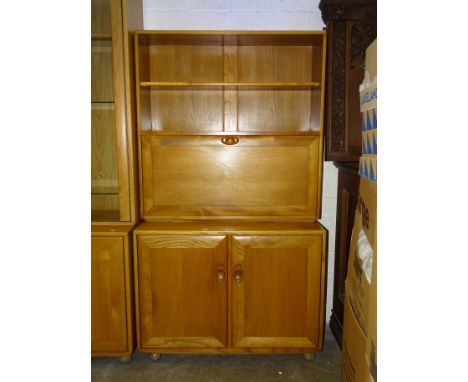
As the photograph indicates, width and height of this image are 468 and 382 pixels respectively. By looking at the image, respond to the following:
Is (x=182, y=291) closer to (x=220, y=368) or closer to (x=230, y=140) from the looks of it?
(x=220, y=368)

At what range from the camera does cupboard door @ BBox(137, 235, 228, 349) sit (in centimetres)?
163

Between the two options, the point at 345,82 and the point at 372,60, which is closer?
the point at 372,60

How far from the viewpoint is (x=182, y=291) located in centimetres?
165

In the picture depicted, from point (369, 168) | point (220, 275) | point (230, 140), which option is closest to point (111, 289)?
point (220, 275)

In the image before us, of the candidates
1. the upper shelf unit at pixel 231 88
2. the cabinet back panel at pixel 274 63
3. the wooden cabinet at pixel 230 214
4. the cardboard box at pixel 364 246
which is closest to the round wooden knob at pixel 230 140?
the wooden cabinet at pixel 230 214

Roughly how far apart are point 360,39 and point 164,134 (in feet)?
3.66

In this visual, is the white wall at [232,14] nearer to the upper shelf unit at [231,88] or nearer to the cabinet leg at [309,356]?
the upper shelf unit at [231,88]

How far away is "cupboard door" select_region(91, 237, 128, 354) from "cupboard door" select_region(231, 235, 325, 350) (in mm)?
522

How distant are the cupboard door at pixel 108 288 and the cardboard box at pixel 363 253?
1.10 m

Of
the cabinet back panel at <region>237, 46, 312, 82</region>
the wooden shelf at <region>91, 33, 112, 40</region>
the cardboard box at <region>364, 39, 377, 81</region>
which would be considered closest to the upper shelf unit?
the cabinet back panel at <region>237, 46, 312, 82</region>

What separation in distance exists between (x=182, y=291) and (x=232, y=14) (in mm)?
1462
